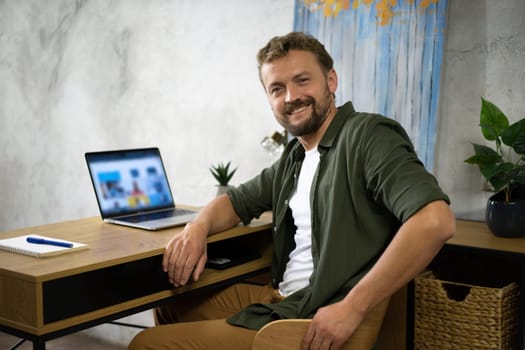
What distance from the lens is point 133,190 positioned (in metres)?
2.69

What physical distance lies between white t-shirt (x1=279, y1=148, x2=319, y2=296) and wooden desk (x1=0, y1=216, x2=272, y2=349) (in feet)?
0.78

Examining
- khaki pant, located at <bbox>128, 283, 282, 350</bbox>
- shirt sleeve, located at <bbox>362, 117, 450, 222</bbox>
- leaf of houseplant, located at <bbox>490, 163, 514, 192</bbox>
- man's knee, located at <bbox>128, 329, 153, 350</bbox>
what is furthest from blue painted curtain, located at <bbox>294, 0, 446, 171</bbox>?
man's knee, located at <bbox>128, 329, 153, 350</bbox>

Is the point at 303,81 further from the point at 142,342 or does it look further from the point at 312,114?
the point at 142,342

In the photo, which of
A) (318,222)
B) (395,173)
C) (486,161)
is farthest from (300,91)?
(486,161)

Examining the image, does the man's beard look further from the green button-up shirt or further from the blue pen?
the blue pen

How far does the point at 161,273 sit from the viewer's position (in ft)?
7.13

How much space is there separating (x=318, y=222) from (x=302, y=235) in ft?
0.47

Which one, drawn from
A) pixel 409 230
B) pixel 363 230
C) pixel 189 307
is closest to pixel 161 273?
pixel 189 307

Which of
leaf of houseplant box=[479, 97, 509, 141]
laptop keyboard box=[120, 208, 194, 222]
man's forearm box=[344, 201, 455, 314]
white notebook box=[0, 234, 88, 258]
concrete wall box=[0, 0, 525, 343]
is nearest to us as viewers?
man's forearm box=[344, 201, 455, 314]

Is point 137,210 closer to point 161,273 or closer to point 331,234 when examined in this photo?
point 161,273

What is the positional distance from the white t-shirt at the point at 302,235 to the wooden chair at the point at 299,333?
1.08 ft

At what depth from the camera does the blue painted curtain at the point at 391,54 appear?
9.04 ft

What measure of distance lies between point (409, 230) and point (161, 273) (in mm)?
819

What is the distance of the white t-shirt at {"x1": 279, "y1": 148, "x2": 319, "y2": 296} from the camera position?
2229mm
